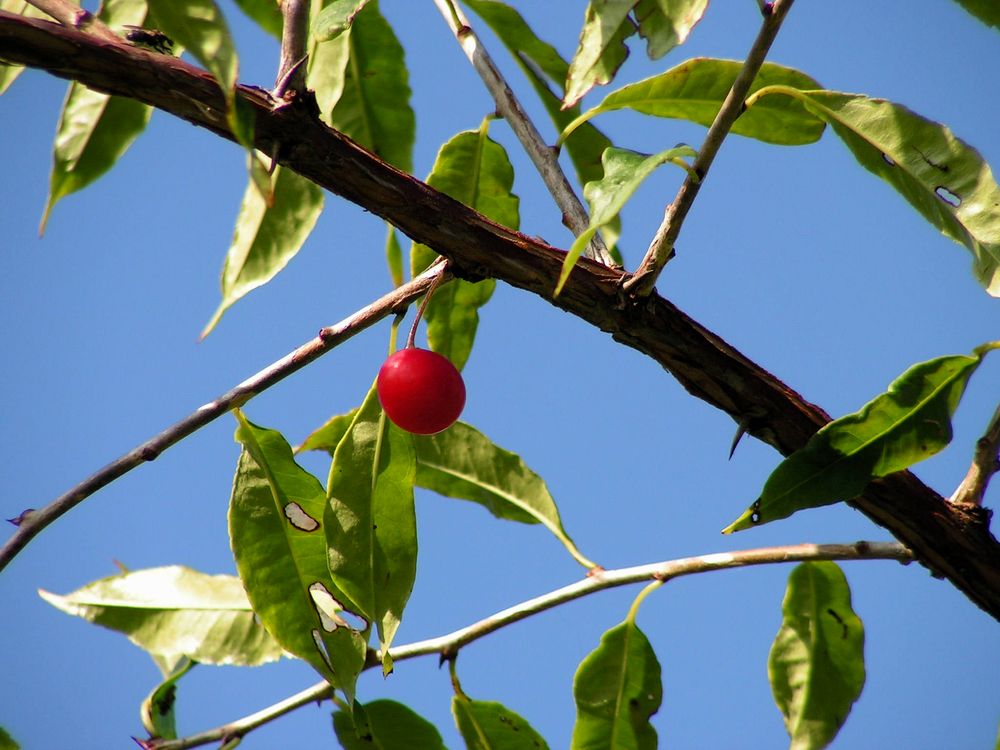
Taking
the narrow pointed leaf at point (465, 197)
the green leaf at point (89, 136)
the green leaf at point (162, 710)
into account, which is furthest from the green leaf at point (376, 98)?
the green leaf at point (162, 710)

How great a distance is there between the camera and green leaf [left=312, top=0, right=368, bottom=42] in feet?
3.76

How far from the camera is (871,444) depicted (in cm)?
118

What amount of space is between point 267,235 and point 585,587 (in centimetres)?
74

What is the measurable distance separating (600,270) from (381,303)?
0.91ft

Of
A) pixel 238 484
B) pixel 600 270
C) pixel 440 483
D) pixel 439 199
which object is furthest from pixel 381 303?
pixel 440 483

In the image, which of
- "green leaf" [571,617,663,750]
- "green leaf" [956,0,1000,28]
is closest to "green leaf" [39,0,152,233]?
"green leaf" [571,617,663,750]

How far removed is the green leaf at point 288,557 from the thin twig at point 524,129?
0.53 m

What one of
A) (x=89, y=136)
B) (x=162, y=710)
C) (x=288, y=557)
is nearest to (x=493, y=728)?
(x=288, y=557)

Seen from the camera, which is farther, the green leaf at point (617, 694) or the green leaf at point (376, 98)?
the green leaf at point (376, 98)

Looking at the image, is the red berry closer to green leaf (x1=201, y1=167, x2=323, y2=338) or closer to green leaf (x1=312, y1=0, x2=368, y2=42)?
green leaf (x1=201, y1=167, x2=323, y2=338)

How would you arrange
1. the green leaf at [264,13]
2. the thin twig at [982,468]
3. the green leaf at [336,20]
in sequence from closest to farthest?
the green leaf at [336,20]
the thin twig at [982,468]
the green leaf at [264,13]

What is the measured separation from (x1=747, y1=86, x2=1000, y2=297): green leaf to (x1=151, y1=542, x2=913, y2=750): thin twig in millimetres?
434

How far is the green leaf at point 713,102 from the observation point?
4.50ft

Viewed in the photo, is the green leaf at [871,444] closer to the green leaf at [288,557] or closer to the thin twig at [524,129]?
the thin twig at [524,129]
